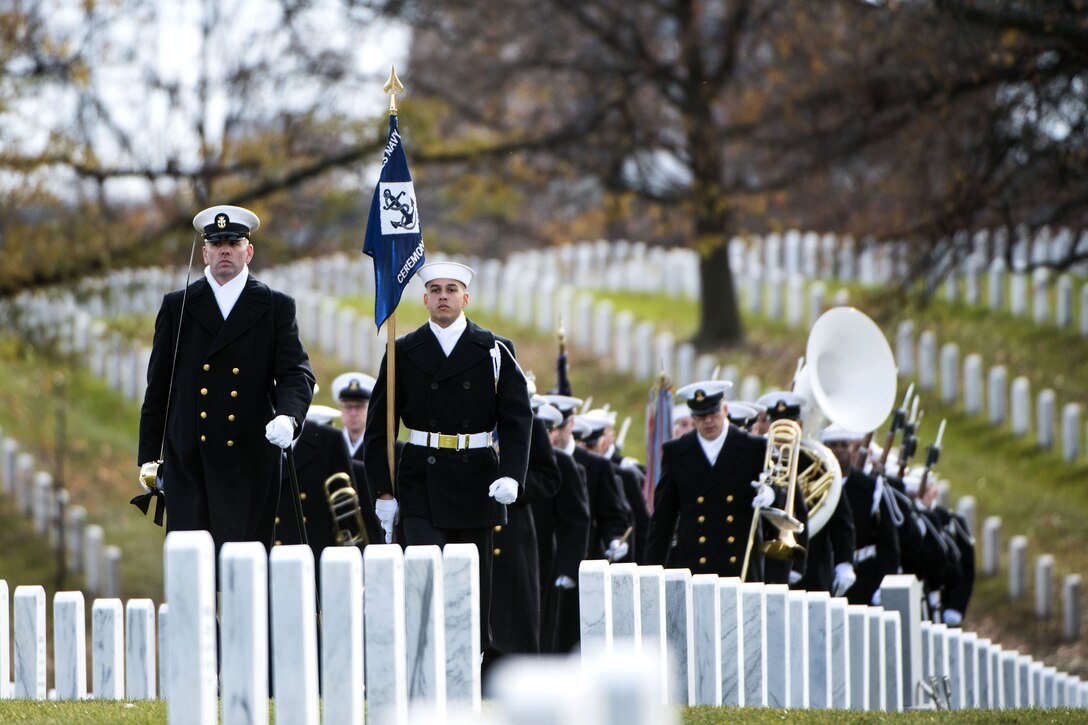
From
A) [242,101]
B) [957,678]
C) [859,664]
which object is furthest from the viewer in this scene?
[242,101]

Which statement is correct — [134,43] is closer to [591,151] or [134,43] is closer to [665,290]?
[591,151]

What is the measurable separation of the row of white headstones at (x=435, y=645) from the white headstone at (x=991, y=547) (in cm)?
875

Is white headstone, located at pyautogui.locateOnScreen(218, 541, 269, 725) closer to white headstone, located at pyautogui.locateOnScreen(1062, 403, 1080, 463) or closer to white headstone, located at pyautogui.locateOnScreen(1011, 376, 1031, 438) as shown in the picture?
white headstone, located at pyautogui.locateOnScreen(1062, 403, 1080, 463)

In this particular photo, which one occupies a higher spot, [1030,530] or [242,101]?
[242,101]

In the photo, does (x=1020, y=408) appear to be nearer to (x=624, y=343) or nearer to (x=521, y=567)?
(x=624, y=343)

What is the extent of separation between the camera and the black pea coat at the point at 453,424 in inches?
357

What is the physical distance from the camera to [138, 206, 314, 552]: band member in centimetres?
839

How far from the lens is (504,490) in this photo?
8.81 metres

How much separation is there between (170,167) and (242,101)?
1.85m

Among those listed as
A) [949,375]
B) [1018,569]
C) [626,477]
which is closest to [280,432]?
[626,477]

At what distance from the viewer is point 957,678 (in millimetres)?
12664

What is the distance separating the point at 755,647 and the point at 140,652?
9.34 ft

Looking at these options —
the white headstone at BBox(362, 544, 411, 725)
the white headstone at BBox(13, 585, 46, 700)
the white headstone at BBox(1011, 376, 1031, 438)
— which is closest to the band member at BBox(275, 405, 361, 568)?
the white headstone at BBox(13, 585, 46, 700)

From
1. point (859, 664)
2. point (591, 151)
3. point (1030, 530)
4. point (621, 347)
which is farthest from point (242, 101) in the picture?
point (859, 664)
